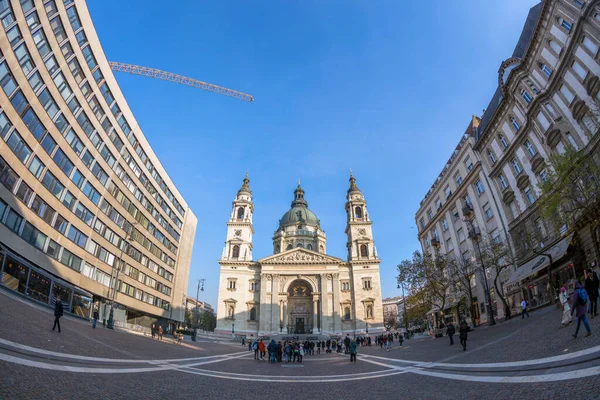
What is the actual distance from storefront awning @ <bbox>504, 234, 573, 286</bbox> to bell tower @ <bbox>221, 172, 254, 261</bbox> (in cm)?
5475

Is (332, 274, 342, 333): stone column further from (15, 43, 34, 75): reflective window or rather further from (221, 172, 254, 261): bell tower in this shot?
(15, 43, 34, 75): reflective window

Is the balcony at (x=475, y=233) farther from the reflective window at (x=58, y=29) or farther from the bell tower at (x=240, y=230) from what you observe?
the bell tower at (x=240, y=230)

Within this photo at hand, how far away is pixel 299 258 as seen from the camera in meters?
69.9

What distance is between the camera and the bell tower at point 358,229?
71.5 metres

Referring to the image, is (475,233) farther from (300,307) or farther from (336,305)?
(300,307)

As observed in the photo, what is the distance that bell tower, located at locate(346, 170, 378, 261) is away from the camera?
71.5 metres

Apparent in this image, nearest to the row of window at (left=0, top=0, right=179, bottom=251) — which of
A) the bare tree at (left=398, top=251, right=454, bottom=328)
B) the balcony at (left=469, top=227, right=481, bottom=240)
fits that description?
the bare tree at (left=398, top=251, right=454, bottom=328)

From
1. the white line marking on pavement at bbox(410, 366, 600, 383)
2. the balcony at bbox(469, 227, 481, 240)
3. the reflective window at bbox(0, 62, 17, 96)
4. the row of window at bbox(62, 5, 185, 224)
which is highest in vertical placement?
the row of window at bbox(62, 5, 185, 224)

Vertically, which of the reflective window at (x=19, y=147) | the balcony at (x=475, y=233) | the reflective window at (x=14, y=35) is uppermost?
the reflective window at (x=14, y=35)

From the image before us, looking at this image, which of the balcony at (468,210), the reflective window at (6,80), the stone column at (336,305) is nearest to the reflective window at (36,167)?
the reflective window at (6,80)

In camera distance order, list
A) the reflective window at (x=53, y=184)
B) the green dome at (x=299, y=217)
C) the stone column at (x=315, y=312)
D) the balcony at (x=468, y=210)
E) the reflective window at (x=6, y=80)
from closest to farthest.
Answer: the reflective window at (x=6, y=80) → the reflective window at (x=53, y=184) → the balcony at (x=468, y=210) → the stone column at (x=315, y=312) → the green dome at (x=299, y=217)

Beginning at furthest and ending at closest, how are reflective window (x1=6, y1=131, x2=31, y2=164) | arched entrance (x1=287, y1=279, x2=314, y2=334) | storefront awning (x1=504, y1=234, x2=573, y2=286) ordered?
arched entrance (x1=287, y1=279, x2=314, y2=334)
reflective window (x1=6, y1=131, x2=31, y2=164)
storefront awning (x1=504, y1=234, x2=573, y2=286)

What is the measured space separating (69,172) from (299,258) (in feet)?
158

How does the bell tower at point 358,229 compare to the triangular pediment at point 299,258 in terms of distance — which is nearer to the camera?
the triangular pediment at point 299,258
